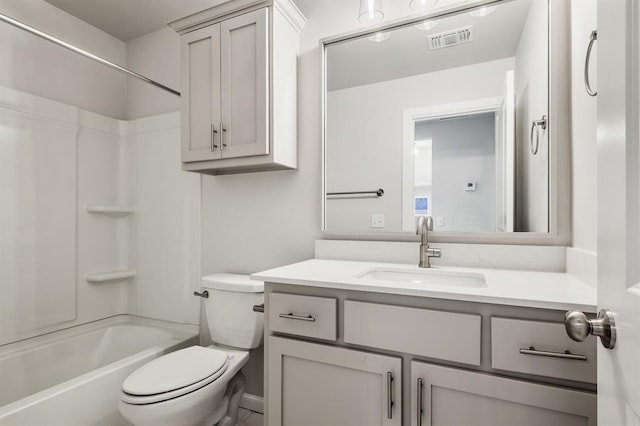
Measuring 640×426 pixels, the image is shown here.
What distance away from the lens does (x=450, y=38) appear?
1441mm

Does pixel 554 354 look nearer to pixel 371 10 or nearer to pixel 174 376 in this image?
pixel 174 376

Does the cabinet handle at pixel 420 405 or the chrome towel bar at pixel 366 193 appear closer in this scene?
the cabinet handle at pixel 420 405

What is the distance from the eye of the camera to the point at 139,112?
7.63 ft

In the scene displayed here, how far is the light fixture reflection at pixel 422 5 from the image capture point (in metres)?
1.45

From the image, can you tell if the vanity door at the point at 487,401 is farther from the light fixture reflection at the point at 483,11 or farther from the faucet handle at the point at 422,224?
the light fixture reflection at the point at 483,11

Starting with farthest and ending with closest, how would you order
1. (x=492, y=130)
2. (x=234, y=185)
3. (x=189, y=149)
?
(x=234, y=185) → (x=189, y=149) → (x=492, y=130)

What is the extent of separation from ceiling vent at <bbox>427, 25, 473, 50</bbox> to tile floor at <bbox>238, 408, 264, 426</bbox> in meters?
2.09

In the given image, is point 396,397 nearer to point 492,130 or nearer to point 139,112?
point 492,130

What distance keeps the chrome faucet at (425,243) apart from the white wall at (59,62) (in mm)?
2262

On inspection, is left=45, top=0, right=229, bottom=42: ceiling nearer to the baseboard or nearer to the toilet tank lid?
the toilet tank lid

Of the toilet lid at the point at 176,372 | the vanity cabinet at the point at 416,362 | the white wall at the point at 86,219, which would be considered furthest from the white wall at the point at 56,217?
the vanity cabinet at the point at 416,362

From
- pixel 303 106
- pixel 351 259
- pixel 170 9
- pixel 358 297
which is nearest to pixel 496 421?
pixel 358 297

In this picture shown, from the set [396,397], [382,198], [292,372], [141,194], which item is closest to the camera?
[396,397]

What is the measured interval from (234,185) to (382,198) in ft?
2.97
